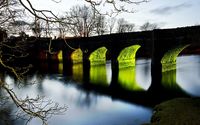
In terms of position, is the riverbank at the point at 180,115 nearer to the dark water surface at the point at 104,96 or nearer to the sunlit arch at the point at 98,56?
the dark water surface at the point at 104,96

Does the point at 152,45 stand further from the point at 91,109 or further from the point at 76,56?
the point at 76,56

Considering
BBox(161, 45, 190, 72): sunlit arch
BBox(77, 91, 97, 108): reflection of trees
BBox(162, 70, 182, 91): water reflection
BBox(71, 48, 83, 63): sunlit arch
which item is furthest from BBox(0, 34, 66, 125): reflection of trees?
BBox(71, 48, 83, 63): sunlit arch

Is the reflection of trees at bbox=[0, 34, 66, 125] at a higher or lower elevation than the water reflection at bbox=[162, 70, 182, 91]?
higher

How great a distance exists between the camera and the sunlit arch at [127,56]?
3689 cm

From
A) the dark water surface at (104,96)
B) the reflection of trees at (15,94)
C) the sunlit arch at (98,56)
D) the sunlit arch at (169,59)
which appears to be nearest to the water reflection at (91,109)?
the dark water surface at (104,96)

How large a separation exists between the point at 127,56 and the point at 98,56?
7.03 meters

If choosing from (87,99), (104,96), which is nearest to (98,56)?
(104,96)

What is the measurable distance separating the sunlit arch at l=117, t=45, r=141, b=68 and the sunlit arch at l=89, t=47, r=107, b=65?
15.7 ft

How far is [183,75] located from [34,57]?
34.6 metres

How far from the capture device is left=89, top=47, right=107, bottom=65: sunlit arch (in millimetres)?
43219

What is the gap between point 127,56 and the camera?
3941 cm

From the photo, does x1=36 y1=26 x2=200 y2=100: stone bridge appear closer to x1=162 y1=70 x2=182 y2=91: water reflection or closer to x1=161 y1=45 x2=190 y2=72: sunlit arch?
x1=161 y1=45 x2=190 y2=72: sunlit arch

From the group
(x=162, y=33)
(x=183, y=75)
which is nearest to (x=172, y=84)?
(x=183, y=75)

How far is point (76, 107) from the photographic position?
16.1 m
